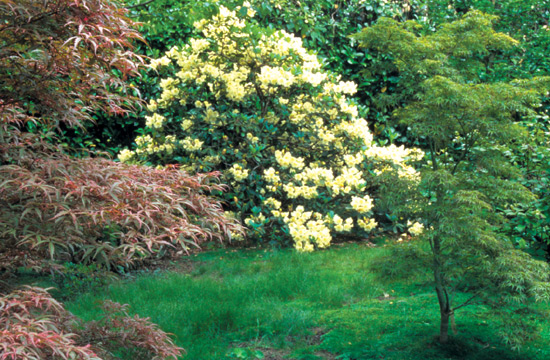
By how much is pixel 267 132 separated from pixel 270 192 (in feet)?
2.51

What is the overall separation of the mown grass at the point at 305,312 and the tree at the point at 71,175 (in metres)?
1.48

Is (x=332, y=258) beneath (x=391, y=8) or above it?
beneath

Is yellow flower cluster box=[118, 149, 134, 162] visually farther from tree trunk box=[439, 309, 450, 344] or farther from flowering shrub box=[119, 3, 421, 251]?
tree trunk box=[439, 309, 450, 344]

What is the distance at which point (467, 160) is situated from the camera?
3.75 m

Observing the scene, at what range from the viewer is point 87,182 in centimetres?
243

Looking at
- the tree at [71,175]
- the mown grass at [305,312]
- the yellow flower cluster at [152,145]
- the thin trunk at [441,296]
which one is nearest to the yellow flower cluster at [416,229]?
the thin trunk at [441,296]

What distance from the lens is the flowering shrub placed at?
6.43 metres

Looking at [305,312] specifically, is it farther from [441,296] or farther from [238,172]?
[238,172]

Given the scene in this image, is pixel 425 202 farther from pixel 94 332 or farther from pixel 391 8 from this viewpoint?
pixel 391 8

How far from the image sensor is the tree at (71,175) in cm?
235

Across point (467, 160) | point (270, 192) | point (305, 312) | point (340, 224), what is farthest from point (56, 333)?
point (270, 192)

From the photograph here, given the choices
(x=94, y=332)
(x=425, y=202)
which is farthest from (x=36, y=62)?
(x=425, y=202)

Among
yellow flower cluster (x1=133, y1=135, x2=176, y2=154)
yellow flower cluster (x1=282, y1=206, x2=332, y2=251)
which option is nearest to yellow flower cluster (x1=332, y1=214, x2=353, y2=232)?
yellow flower cluster (x1=282, y1=206, x2=332, y2=251)

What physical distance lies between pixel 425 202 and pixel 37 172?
2378 millimetres
